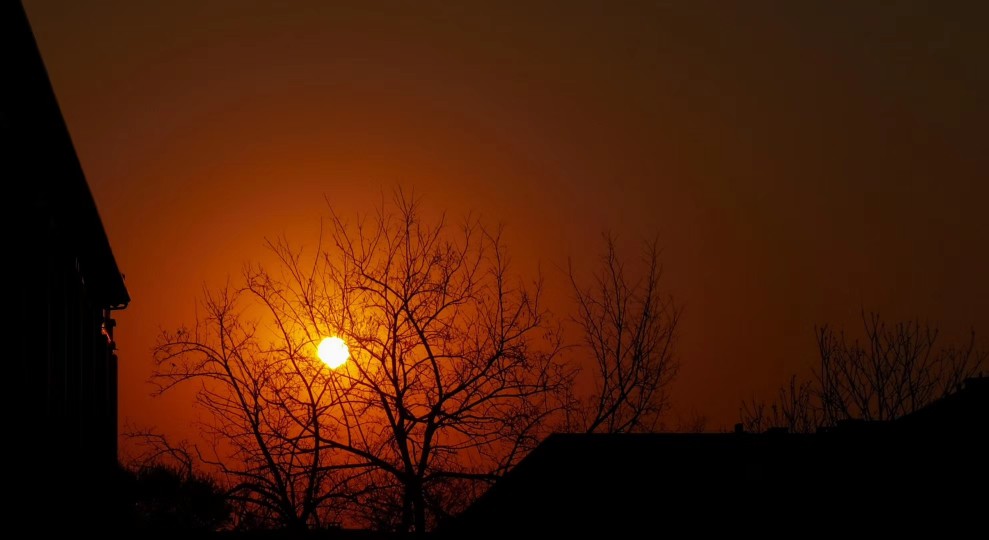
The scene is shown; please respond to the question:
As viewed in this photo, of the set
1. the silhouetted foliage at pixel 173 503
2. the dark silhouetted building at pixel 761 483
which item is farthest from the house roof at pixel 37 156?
the silhouetted foliage at pixel 173 503

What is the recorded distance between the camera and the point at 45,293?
9414mm

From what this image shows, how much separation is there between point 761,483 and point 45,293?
7.63 m

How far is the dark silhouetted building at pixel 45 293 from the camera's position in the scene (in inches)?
296

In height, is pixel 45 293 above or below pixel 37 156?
below

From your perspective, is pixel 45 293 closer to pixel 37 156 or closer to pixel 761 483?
pixel 37 156

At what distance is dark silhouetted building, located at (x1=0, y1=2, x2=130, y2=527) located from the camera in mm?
7520

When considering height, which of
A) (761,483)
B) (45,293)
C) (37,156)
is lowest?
(761,483)

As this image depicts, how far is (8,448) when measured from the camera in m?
7.41

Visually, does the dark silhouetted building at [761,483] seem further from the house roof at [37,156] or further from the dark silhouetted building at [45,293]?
the house roof at [37,156]

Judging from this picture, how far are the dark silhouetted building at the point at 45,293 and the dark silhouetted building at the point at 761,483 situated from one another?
4640mm

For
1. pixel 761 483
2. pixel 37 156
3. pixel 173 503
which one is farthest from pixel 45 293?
pixel 173 503

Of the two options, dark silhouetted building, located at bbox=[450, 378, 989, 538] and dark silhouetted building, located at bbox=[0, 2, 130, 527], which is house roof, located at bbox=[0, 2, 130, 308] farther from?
dark silhouetted building, located at bbox=[450, 378, 989, 538]

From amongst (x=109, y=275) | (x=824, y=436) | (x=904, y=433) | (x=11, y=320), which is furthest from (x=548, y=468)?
(x=11, y=320)

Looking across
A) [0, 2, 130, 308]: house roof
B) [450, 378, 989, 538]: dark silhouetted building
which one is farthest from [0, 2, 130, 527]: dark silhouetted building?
[450, 378, 989, 538]: dark silhouetted building
